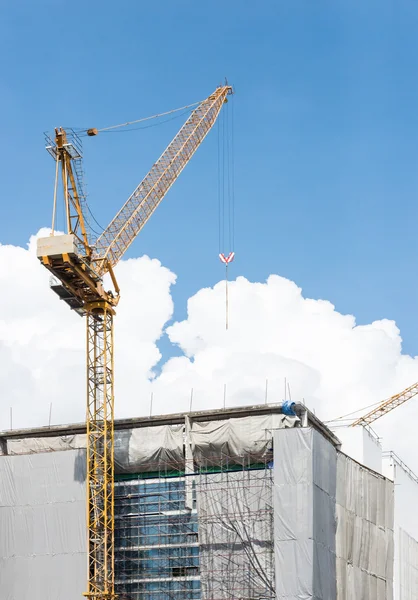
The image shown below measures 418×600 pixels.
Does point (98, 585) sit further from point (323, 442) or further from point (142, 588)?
point (323, 442)

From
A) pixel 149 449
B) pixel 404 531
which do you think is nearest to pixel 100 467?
pixel 149 449

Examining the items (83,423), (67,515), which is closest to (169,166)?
(83,423)

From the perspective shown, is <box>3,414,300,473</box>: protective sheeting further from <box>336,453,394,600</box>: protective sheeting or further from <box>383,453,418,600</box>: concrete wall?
<box>383,453,418,600</box>: concrete wall

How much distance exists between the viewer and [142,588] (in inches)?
3396

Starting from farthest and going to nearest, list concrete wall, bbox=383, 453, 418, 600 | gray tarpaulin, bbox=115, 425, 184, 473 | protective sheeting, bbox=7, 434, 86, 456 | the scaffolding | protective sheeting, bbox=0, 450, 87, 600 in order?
1. concrete wall, bbox=383, 453, 418, 600
2. protective sheeting, bbox=7, 434, 86, 456
3. gray tarpaulin, bbox=115, 425, 184, 473
4. protective sheeting, bbox=0, 450, 87, 600
5. the scaffolding

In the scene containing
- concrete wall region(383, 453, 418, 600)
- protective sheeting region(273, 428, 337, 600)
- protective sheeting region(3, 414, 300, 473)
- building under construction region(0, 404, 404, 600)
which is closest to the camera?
protective sheeting region(273, 428, 337, 600)

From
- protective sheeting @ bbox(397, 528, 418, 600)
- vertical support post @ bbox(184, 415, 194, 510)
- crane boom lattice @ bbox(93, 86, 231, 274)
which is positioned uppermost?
crane boom lattice @ bbox(93, 86, 231, 274)

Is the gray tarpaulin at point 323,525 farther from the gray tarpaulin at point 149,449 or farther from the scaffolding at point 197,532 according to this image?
the gray tarpaulin at point 149,449

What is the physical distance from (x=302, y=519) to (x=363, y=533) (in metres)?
14.3

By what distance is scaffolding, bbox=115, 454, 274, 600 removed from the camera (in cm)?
8281

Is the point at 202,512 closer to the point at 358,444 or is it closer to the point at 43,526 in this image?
the point at 43,526

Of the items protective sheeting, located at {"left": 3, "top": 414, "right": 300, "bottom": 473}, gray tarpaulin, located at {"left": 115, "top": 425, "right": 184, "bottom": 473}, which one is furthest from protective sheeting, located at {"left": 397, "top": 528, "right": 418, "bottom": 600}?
gray tarpaulin, located at {"left": 115, "top": 425, "right": 184, "bottom": 473}

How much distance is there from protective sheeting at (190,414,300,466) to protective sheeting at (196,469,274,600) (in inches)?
76.0

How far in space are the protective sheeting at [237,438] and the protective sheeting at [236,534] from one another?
1930 mm
